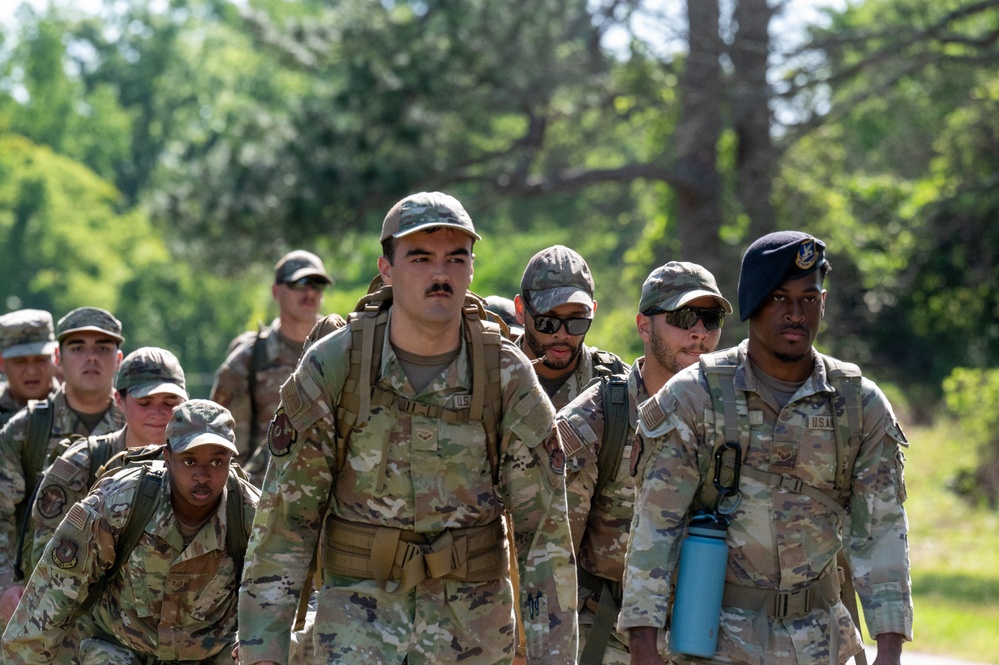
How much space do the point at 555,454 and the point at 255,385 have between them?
531 cm

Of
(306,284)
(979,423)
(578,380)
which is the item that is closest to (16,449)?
(306,284)

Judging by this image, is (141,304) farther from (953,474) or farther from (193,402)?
(193,402)

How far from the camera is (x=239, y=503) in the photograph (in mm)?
6594

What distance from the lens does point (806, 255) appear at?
5168 millimetres

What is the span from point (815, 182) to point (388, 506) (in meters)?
17.2

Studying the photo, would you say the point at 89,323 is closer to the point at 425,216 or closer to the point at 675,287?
the point at 675,287

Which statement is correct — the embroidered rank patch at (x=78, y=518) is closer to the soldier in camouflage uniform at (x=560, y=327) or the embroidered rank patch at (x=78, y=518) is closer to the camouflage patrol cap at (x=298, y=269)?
the soldier in camouflage uniform at (x=560, y=327)

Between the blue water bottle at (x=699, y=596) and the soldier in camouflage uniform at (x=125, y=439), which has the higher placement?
the soldier in camouflage uniform at (x=125, y=439)

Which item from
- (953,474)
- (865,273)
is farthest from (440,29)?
(953,474)

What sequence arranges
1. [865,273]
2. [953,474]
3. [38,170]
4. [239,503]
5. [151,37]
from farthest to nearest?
1. [151,37]
2. [38,170]
3. [953,474]
4. [865,273]
5. [239,503]

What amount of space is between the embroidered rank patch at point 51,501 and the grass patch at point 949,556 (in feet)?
27.3

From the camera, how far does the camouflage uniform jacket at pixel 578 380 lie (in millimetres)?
7320

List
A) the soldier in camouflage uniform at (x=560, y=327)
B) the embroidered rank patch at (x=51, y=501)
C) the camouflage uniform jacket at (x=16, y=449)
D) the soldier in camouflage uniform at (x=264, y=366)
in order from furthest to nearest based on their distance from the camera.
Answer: the soldier in camouflage uniform at (x=264, y=366), the camouflage uniform jacket at (x=16, y=449), the embroidered rank patch at (x=51, y=501), the soldier in camouflage uniform at (x=560, y=327)

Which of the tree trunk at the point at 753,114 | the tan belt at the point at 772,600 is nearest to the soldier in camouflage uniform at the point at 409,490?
the tan belt at the point at 772,600
